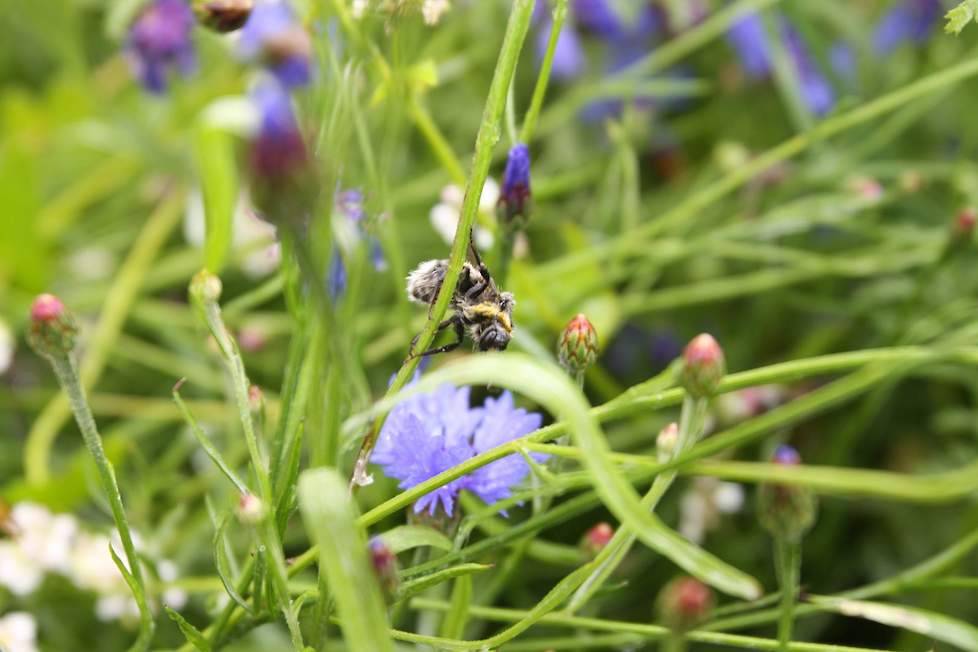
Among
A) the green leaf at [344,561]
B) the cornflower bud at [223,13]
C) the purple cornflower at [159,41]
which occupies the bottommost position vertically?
the green leaf at [344,561]

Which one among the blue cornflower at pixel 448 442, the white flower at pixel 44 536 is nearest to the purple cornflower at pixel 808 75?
the blue cornflower at pixel 448 442

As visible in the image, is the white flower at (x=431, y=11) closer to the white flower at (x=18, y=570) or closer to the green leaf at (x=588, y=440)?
the green leaf at (x=588, y=440)

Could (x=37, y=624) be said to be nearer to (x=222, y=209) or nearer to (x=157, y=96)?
(x=222, y=209)

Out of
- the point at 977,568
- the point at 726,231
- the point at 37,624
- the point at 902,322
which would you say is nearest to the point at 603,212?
the point at 726,231

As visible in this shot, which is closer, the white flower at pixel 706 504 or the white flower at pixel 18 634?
the white flower at pixel 18 634

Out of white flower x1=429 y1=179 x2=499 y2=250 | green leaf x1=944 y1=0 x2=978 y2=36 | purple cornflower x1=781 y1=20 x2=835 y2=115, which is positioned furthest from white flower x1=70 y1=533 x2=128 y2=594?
purple cornflower x1=781 y1=20 x2=835 y2=115

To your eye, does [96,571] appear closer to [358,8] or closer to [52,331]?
[52,331]

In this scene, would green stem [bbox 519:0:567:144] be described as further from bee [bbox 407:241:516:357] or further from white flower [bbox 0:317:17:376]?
white flower [bbox 0:317:17:376]
